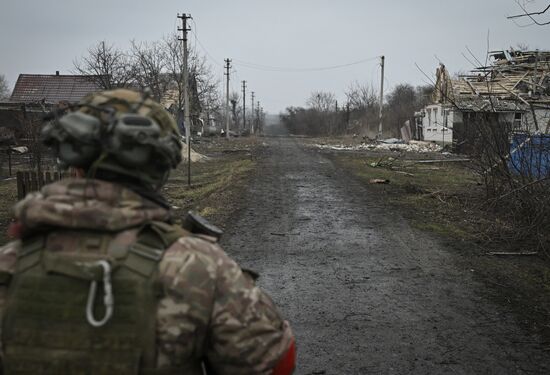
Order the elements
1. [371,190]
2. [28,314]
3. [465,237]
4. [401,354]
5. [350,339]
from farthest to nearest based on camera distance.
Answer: [371,190], [465,237], [350,339], [401,354], [28,314]

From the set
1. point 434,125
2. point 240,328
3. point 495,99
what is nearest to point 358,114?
point 434,125

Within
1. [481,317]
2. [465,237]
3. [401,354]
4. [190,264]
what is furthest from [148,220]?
[465,237]

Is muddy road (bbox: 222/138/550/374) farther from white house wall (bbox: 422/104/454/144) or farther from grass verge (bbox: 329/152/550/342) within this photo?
white house wall (bbox: 422/104/454/144)

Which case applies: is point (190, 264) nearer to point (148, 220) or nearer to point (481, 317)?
point (148, 220)

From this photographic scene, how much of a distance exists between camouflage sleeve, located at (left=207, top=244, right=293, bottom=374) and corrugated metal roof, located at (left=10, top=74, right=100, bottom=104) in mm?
34619

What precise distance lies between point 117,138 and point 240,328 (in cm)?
65

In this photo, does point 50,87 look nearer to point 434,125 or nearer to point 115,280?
point 434,125

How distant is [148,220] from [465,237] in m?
6.97

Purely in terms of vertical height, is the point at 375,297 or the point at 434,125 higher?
the point at 434,125

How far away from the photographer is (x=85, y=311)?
4.55 ft

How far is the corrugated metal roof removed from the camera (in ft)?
111

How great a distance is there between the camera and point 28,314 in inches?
55.4

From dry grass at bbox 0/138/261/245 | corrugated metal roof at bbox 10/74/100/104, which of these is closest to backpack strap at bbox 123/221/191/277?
dry grass at bbox 0/138/261/245

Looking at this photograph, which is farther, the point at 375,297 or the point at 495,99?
the point at 495,99
